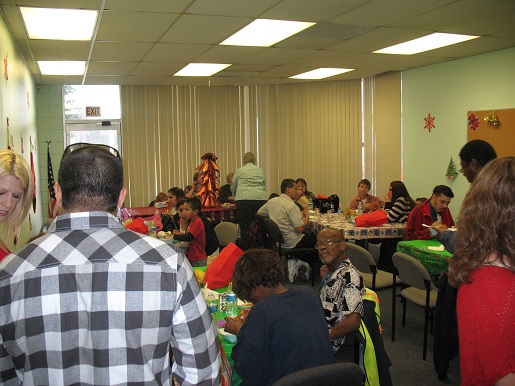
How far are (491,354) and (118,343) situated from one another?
0.96 meters

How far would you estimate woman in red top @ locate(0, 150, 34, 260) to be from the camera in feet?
6.87

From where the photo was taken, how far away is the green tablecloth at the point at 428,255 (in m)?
4.45

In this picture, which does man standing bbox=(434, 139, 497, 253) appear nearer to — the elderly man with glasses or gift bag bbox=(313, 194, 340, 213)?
the elderly man with glasses

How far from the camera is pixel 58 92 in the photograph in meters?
8.99

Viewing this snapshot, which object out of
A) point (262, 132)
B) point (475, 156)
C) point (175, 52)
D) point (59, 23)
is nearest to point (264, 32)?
point (175, 52)

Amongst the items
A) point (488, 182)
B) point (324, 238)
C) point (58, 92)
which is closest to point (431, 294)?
point (324, 238)

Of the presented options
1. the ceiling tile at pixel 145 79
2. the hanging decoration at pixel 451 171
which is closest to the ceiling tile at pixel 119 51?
the ceiling tile at pixel 145 79

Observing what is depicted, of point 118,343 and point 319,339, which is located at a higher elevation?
point 118,343

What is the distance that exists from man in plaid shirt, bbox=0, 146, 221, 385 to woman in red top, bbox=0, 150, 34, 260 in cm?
86

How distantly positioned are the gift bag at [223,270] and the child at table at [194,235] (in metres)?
1.29

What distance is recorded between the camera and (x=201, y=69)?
765 centimetres

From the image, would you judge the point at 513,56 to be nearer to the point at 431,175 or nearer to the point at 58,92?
the point at 431,175

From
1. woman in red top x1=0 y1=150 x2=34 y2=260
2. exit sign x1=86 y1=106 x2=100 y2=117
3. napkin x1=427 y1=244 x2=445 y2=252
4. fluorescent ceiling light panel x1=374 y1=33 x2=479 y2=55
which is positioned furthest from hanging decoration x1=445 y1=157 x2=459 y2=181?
woman in red top x1=0 y1=150 x2=34 y2=260

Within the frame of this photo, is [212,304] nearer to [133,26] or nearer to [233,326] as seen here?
[233,326]
